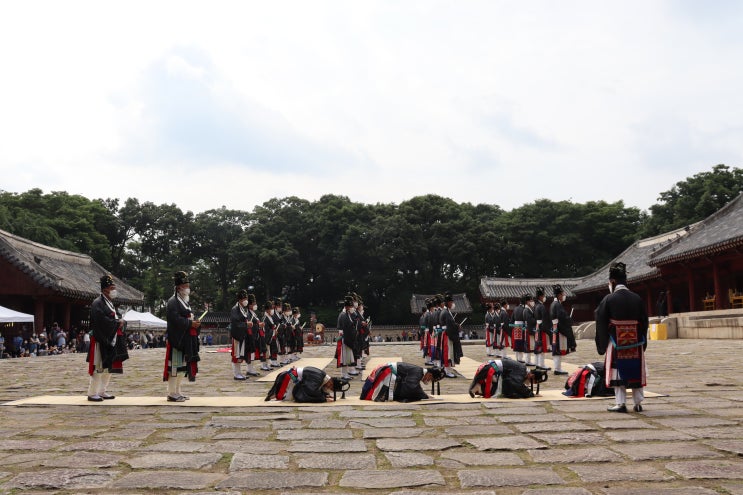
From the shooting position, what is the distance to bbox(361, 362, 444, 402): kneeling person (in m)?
8.26

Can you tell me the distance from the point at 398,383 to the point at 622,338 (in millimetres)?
2966

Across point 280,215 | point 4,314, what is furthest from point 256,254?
point 4,314

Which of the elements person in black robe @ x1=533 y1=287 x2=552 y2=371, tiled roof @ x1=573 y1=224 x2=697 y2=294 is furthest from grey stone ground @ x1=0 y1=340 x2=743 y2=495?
tiled roof @ x1=573 y1=224 x2=697 y2=294

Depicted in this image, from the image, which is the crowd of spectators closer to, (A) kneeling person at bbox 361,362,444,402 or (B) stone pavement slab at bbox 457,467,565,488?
(A) kneeling person at bbox 361,362,444,402

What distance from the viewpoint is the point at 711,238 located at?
28.5m

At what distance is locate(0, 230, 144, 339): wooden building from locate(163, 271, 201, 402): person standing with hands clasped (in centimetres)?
2261

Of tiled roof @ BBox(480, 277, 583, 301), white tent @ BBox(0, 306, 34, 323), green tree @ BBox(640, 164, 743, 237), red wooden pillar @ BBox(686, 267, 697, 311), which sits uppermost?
green tree @ BBox(640, 164, 743, 237)

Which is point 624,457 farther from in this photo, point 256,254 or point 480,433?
point 256,254

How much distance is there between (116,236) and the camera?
191ft

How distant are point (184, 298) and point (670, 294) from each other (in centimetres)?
3048

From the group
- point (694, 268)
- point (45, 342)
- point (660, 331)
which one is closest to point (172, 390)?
point (45, 342)

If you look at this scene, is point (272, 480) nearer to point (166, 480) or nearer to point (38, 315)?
point (166, 480)

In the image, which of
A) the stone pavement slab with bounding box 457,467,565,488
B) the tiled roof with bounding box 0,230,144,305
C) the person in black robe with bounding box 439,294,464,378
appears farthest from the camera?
the tiled roof with bounding box 0,230,144,305

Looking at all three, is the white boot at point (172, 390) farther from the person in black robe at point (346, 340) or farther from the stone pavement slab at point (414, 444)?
the person in black robe at point (346, 340)
